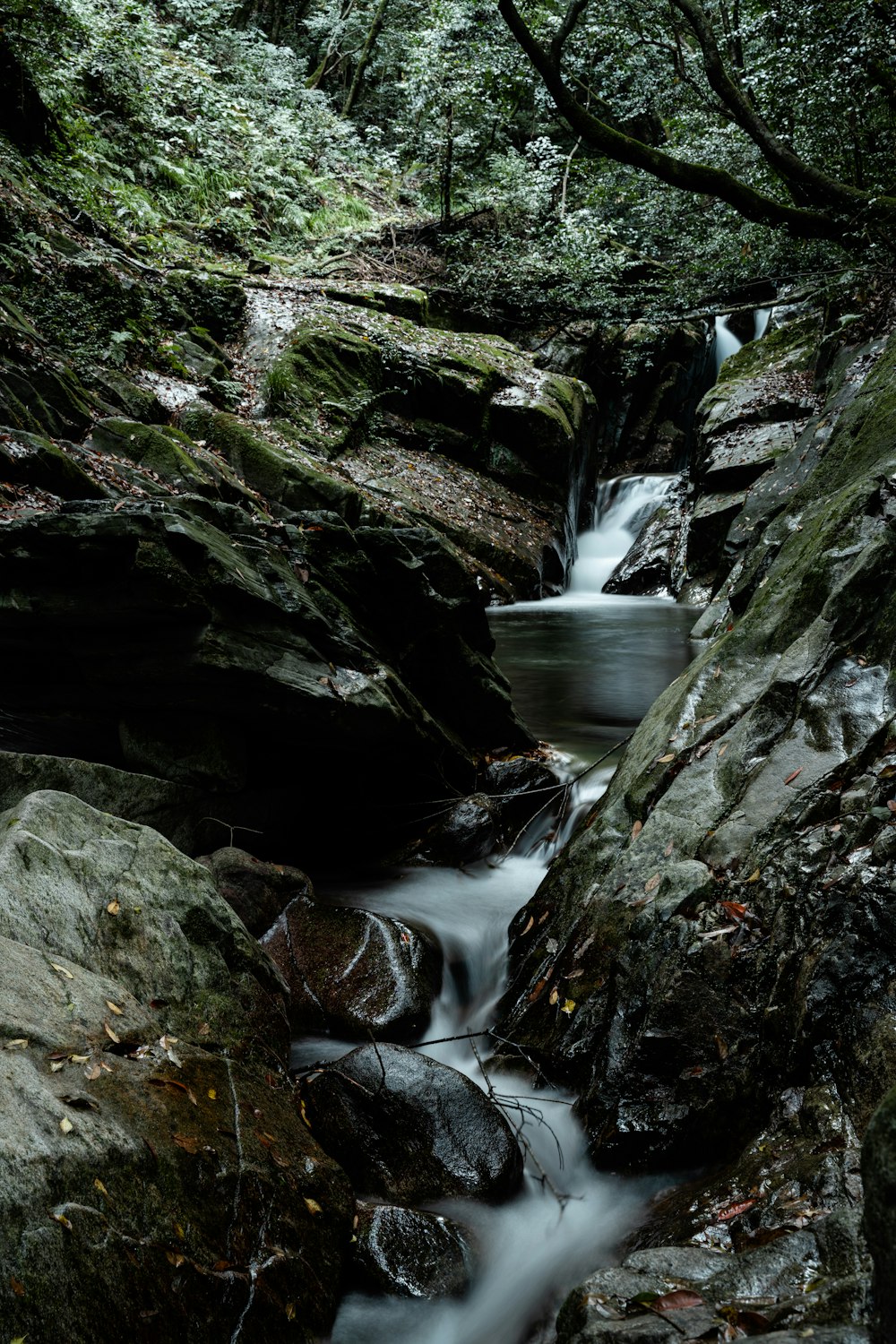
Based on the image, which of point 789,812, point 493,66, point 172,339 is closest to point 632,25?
point 493,66

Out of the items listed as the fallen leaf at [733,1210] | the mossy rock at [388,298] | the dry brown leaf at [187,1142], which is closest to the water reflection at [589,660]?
the fallen leaf at [733,1210]

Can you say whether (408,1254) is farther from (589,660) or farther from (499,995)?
(589,660)

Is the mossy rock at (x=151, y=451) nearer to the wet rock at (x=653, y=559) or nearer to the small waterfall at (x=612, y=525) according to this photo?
the small waterfall at (x=612, y=525)

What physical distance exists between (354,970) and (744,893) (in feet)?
7.95

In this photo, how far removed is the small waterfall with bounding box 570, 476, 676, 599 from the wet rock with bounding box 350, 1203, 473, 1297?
14302 millimetres

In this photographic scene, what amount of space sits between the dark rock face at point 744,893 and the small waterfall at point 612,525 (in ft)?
37.6

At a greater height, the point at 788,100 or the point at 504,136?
the point at 504,136

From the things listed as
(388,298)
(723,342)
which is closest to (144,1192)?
(388,298)

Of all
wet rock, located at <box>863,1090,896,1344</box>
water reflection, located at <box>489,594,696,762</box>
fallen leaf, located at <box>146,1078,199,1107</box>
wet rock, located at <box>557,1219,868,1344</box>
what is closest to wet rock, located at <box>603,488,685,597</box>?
water reflection, located at <box>489,594,696,762</box>

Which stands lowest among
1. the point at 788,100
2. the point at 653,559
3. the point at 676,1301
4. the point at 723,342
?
the point at 676,1301

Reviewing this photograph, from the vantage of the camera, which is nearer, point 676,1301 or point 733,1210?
point 676,1301

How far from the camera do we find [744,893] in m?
3.61

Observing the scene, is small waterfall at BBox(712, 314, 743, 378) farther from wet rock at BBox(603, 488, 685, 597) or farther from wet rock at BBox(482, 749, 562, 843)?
wet rock at BBox(482, 749, 562, 843)

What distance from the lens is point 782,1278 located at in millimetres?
2109
